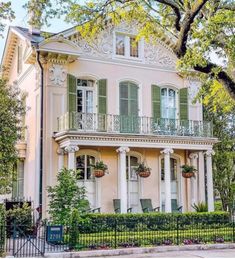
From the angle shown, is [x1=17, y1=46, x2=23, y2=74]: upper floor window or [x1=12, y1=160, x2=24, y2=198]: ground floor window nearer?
[x1=12, y1=160, x2=24, y2=198]: ground floor window

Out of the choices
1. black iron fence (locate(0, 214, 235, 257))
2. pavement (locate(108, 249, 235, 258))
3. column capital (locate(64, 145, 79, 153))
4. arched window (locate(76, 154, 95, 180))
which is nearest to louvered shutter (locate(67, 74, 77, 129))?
column capital (locate(64, 145, 79, 153))

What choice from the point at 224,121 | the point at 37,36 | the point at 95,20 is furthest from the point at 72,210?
the point at 224,121

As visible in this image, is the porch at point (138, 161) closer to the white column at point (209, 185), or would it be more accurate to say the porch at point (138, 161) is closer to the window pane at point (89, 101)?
the white column at point (209, 185)

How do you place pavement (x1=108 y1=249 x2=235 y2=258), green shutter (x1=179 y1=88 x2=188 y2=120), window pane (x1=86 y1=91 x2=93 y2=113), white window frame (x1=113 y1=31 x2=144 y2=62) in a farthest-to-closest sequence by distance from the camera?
1. green shutter (x1=179 y1=88 x2=188 y2=120)
2. white window frame (x1=113 y1=31 x2=144 y2=62)
3. window pane (x1=86 y1=91 x2=93 y2=113)
4. pavement (x1=108 y1=249 x2=235 y2=258)

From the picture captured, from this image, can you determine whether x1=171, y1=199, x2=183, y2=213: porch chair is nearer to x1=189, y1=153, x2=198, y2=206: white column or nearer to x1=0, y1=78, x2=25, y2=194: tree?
x1=189, y1=153, x2=198, y2=206: white column

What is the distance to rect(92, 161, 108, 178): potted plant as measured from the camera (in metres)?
19.5

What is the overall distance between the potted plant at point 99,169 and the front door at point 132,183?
209 centimetres

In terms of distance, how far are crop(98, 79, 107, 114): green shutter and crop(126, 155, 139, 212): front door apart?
2669 millimetres

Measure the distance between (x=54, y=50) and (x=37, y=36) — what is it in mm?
2421

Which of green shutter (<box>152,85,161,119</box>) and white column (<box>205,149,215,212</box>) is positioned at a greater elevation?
green shutter (<box>152,85,161,119</box>)

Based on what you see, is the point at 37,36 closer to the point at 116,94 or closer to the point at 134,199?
the point at 116,94

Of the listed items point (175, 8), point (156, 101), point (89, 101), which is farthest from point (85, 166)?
point (175, 8)

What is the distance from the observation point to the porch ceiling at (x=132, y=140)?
62.0 ft

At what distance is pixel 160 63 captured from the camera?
23297mm
